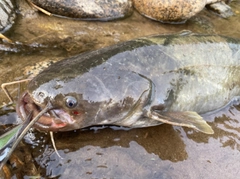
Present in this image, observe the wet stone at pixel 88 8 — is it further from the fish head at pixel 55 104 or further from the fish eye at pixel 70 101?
the fish eye at pixel 70 101

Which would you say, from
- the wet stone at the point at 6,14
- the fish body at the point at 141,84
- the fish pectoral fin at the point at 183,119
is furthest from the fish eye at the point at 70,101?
the wet stone at the point at 6,14

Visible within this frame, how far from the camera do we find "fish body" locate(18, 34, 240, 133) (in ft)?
7.54

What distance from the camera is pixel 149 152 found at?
2.62 meters

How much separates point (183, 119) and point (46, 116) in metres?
1.18

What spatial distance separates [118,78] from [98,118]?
1.27ft

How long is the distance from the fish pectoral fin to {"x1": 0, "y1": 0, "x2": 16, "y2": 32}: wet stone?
2.55m

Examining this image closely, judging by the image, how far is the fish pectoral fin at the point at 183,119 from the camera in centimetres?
246

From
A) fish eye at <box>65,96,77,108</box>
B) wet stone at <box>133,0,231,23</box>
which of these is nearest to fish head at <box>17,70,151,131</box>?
fish eye at <box>65,96,77,108</box>

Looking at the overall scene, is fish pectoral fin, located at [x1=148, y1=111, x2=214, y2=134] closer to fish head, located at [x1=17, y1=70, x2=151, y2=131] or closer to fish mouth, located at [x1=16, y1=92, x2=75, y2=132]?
fish head, located at [x1=17, y1=70, x2=151, y2=131]

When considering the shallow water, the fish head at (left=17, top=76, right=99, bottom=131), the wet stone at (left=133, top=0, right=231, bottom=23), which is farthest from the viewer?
the wet stone at (left=133, top=0, right=231, bottom=23)

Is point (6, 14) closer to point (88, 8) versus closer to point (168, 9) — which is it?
point (88, 8)

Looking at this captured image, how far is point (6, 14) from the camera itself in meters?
4.02

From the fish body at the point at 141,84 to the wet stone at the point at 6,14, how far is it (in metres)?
A: 1.87

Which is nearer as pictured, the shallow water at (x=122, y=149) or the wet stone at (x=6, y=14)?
the shallow water at (x=122, y=149)
